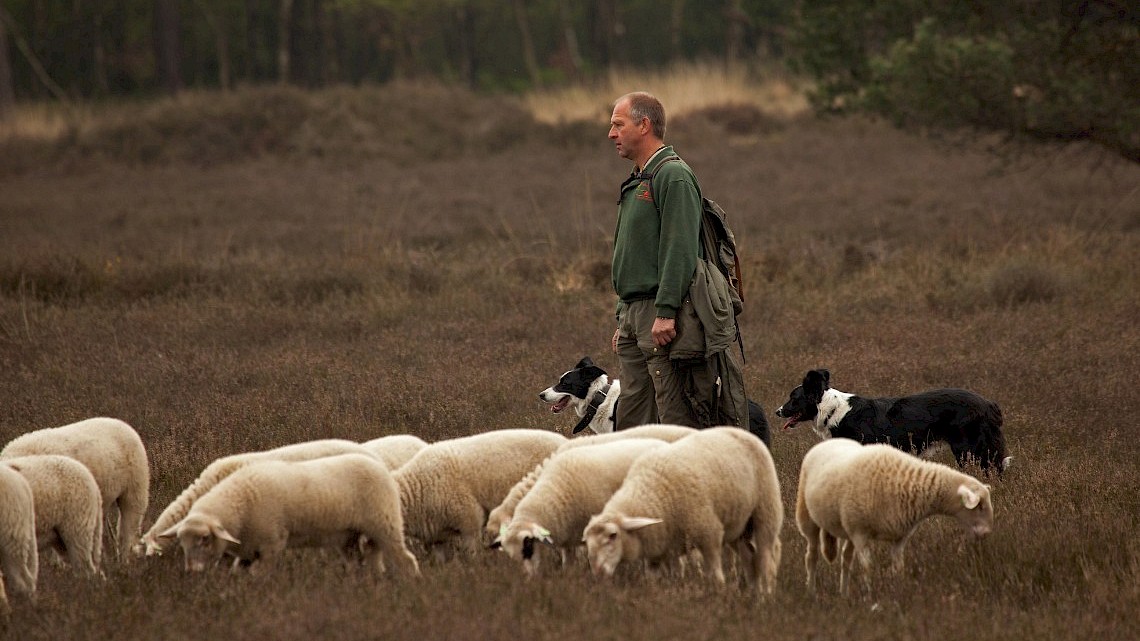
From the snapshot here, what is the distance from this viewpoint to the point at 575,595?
5.36m

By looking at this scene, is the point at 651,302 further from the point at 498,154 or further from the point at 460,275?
the point at 498,154

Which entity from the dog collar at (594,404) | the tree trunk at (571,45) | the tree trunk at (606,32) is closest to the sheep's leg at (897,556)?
the dog collar at (594,404)

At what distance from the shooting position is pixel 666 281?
7039mm

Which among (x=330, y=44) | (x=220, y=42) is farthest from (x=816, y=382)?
(x=220, y=42)

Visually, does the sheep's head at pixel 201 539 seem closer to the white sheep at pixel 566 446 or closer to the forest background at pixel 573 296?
the forest background at pixel 573 296

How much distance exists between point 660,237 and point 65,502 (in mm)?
3568

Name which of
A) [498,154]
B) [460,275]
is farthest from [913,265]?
[498,154]

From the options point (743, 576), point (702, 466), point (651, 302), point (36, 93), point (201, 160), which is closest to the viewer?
point (702, 466)

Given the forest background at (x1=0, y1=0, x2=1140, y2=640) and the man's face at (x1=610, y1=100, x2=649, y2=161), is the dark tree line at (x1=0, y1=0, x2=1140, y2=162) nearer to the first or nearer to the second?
the forest background at (x1=0, y1=0, x2=1140, y2=640)

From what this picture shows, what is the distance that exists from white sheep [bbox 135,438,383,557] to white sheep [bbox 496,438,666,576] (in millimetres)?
1295

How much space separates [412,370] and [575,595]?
6.79 meters

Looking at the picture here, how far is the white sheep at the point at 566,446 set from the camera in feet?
20.1

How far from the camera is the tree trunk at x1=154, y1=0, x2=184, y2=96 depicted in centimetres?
4525

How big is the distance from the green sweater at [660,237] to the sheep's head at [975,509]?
1.90 m
